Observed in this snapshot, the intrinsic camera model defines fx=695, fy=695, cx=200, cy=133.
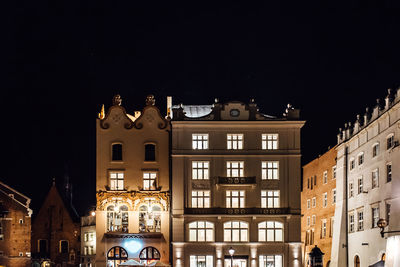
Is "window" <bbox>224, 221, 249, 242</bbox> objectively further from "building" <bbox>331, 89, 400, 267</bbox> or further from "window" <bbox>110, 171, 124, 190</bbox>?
"window" <bbox>110, 171, 124, 190</bbox>

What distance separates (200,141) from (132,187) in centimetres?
707

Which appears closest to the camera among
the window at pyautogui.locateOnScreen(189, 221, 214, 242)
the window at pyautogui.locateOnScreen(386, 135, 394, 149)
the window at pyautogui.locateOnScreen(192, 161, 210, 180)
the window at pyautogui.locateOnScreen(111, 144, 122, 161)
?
the window at pyautogui.locateOnScreen(386, 135, 394, 149)

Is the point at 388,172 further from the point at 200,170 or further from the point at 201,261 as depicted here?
the point at 201,261

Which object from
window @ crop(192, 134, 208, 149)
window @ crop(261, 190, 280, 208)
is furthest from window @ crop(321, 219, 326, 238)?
window @ crop(192, 134, 208, 149)

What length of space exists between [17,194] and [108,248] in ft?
94.1

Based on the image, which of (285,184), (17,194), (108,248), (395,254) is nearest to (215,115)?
(285,184)

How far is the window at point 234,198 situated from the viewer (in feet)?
193

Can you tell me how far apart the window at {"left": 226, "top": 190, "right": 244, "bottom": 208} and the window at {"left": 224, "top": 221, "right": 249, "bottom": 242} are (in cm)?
144

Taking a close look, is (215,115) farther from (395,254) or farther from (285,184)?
(395,254)

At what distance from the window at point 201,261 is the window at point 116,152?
1068 centimetres

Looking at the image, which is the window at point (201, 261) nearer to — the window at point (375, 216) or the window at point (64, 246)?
the window at point (375, 216)

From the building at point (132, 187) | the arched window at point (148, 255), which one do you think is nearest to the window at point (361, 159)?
the building at point (132, 187)

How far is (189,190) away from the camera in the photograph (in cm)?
5875

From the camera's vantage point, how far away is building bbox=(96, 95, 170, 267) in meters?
58.7
